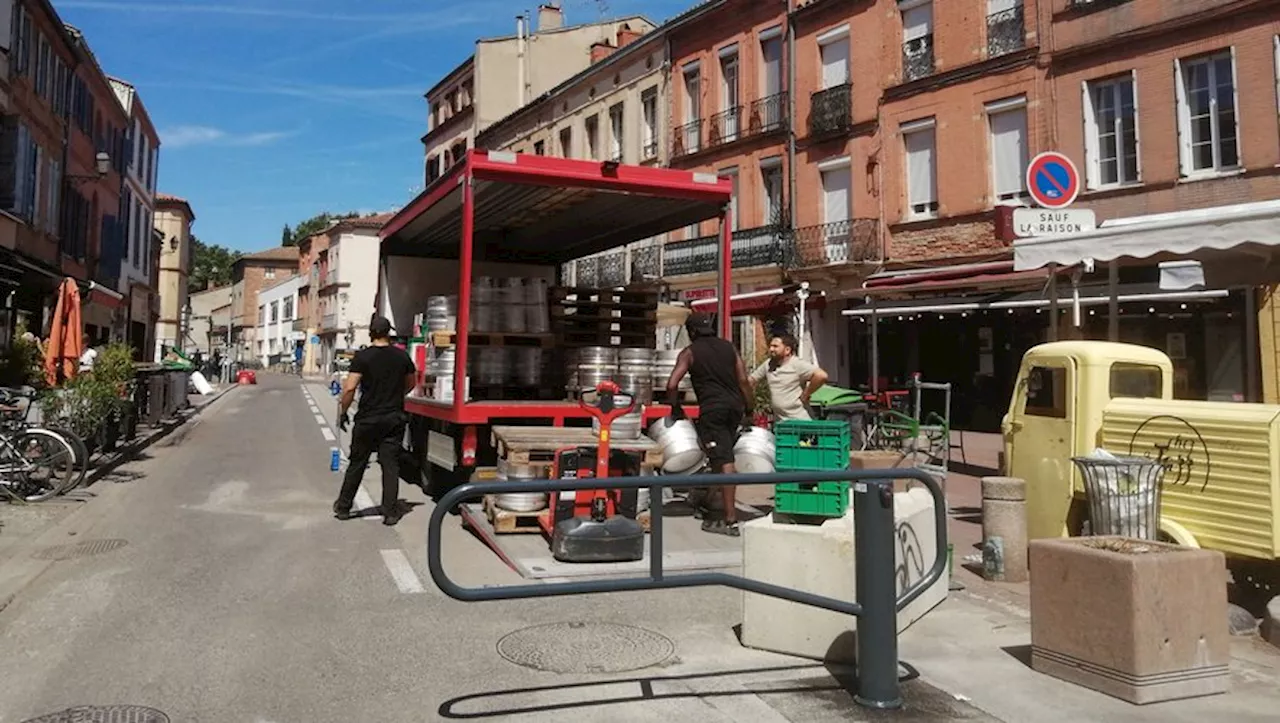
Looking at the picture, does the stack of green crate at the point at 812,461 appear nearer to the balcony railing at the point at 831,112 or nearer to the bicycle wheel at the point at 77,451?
the bicycle wheel at the point at 77,451

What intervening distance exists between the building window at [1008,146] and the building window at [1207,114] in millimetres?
2894

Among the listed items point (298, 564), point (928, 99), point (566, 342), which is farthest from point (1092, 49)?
point (298, 564)

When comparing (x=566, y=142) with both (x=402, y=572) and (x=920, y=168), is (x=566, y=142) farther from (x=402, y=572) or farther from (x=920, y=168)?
(x=402, y=572)

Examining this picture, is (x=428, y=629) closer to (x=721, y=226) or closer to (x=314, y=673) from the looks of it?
(x=314, y=673)

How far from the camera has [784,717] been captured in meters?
3.59

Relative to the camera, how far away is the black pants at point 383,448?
7770 mm

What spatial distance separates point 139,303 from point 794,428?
34778mm

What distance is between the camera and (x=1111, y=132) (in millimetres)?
16797

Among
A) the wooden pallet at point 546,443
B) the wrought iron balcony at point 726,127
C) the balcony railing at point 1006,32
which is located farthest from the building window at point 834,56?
the wooden pallet at point 546,443

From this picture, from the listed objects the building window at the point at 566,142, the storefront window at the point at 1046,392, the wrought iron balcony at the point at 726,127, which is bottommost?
the storefront window at the point at 1046,392

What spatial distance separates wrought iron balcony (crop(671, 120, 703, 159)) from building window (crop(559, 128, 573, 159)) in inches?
237

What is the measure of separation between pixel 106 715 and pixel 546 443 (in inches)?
161

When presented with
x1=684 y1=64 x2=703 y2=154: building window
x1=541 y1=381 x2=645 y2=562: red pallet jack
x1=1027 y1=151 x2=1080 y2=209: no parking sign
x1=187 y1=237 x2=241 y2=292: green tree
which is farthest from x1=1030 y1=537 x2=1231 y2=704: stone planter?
x1=187 y1=237 x2=241 y2=292: green tree

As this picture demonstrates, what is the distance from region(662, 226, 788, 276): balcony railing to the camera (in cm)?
2289
